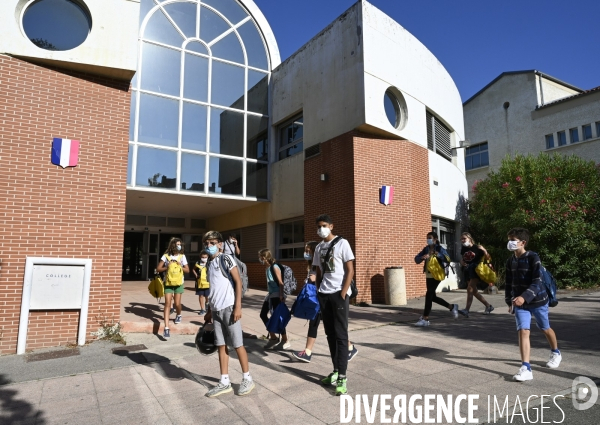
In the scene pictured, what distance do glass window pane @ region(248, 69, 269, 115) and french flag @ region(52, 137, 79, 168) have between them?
828cm

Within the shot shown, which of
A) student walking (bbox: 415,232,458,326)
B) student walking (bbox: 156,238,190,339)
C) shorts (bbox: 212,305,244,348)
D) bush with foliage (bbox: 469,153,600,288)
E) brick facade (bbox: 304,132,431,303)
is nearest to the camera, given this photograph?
shorts (bbox: 212,305,244,348)

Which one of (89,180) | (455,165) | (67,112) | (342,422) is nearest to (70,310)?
(89,180)

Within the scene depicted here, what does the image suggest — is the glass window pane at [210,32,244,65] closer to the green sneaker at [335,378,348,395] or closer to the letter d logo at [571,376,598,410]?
the green sneaker at [335,378,348,395]

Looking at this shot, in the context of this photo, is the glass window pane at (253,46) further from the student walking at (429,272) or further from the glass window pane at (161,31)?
the student walking at (429,272)

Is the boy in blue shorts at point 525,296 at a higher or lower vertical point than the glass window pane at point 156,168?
lower

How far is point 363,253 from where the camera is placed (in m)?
10.8

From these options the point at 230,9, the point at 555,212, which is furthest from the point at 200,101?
the point at 555,212

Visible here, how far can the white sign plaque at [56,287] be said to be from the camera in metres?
6.31

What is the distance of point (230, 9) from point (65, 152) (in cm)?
976

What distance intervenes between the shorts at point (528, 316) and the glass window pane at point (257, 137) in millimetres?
11053

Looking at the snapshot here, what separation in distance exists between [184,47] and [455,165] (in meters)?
10.7

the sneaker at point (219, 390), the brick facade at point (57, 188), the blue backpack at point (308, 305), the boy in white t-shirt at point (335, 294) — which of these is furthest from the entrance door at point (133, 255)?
the boy in white t-shirt at point (335, 294)

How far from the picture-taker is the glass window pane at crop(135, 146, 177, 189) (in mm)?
12289

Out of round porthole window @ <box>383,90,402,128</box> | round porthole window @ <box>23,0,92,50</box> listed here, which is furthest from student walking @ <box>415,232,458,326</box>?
round porthole window @ <box>23,0,92,50</box>
